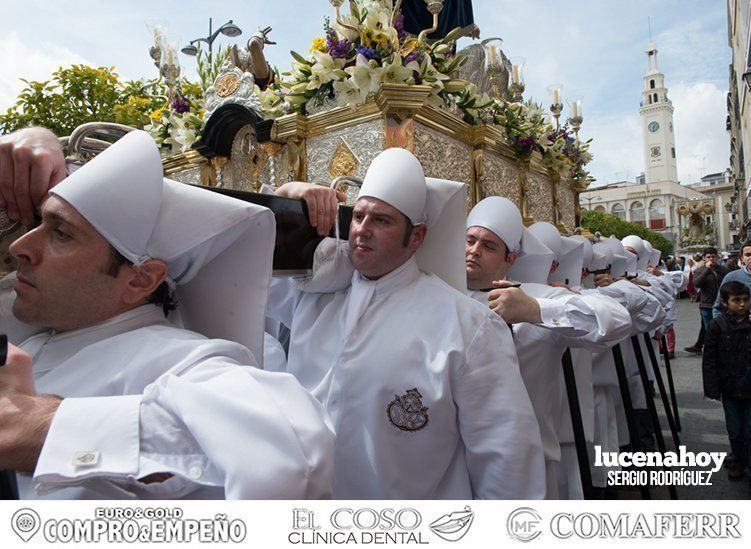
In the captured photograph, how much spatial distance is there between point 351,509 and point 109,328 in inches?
26.8

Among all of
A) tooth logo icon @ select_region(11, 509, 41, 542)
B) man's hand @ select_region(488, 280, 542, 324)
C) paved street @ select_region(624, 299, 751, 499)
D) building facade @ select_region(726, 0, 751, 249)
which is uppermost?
building facade @ select_region(726, 0, 751, 249)

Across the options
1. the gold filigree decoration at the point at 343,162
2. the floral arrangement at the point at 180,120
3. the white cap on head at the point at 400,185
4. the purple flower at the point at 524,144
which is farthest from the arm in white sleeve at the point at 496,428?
the floral arrangement at the point at 180,120

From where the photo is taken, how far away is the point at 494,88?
6133mm

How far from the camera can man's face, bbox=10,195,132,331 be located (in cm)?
117

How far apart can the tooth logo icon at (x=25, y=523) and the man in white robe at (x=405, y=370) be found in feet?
3.73

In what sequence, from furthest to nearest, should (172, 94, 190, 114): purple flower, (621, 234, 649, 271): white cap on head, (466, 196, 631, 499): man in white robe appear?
(621, 234, 649, 271): white cap on head
(172, 94, 190, 114): purple flower
(466, 196, 631, 499): man in white robe

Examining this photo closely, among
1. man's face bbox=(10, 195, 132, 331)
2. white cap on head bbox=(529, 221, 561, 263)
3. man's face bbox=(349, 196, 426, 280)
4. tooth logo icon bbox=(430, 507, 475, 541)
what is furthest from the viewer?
white cap on head bbox=(529, 221, 561, 263)

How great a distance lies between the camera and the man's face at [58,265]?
1168 millimetres

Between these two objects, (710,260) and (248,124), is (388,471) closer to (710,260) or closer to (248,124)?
(248,124)

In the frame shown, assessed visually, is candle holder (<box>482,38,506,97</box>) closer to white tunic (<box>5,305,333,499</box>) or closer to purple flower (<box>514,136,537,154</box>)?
purple flower (<box>514,136,537,154</box>)

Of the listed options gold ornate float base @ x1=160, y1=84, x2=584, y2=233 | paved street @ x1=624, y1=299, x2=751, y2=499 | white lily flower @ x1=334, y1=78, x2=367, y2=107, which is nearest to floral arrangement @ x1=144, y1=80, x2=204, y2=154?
gold ornate float base @ x1=160, y1=84, x2=584, y2=233

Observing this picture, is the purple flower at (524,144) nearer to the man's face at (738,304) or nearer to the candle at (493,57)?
the candle at (493,57)

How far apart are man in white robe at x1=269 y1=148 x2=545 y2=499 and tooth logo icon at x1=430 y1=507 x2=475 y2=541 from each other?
726mm

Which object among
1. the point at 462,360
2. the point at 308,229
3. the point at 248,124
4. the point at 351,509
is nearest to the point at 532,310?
the point at 462,360
